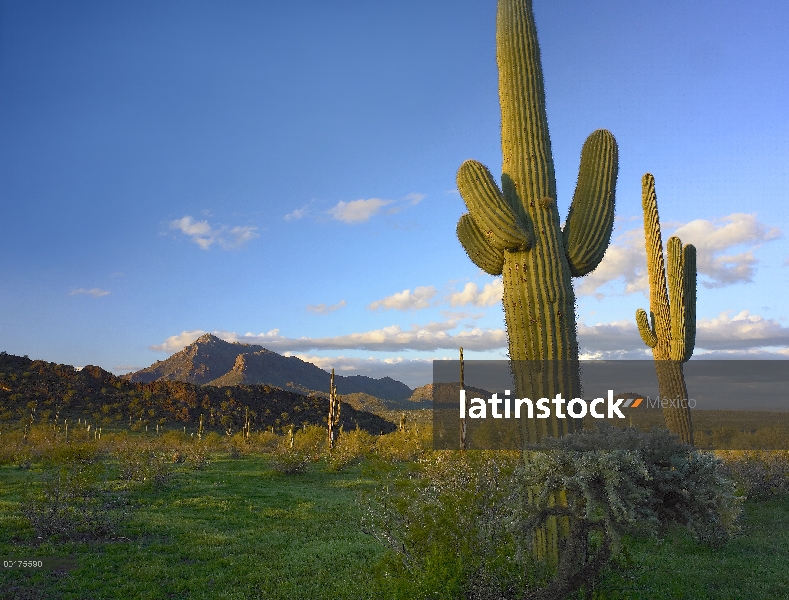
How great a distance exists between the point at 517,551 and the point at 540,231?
3690 millimetres

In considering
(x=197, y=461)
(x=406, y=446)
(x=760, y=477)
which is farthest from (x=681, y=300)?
(x=197, y=461)

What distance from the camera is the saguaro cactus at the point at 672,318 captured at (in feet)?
38.7

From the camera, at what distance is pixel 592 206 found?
7.01 meters

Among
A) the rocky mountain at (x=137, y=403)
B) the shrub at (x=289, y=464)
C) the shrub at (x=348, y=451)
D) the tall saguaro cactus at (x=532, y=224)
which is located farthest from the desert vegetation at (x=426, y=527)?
the rocky mountain at (x=137, y=403)

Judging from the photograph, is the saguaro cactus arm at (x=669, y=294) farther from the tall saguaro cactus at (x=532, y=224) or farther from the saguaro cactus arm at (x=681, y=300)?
the tall saguaro cactus at (x=532, y=224)

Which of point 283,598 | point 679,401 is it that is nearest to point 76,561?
point 283,598

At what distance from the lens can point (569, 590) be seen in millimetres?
4855

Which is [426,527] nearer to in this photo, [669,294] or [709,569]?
[709,569]

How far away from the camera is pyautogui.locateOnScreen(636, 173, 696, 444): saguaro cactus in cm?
1180

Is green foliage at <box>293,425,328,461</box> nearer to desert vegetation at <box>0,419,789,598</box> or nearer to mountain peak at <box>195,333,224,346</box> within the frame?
desert vegetation at <box>0,419,789,598</box>

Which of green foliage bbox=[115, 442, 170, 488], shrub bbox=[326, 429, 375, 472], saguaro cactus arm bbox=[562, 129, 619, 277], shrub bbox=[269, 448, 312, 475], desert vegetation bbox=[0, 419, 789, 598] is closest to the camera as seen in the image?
desert vegetation bbox=[0, 419, 789, 598]

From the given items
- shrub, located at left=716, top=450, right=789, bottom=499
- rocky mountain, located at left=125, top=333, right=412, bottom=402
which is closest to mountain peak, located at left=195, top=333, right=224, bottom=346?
rocky mountain, located at left=125, top=333, right=412, bottom=402

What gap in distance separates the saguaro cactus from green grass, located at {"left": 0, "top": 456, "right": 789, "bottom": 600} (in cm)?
272

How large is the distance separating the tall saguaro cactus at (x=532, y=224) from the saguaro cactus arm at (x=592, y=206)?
13mm
